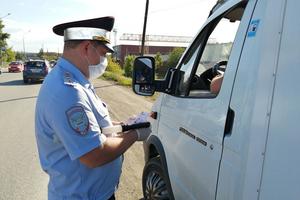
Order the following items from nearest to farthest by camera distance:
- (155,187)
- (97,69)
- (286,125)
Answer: (286,125), (97,69), (155,187)

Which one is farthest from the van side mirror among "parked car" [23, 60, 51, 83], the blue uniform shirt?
"parked car" [23, 60, 51, 83]

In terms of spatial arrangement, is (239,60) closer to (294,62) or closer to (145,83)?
(294,62)

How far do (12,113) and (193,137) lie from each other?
10.1 meters

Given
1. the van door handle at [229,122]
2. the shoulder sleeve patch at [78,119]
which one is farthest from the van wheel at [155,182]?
the shoulder sleeve patch at [78,119]

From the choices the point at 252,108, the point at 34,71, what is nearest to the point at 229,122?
the point at 252,108

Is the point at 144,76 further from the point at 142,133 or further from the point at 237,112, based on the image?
the point at 237,112

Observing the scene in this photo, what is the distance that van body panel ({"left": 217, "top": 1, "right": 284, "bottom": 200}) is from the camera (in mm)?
1794

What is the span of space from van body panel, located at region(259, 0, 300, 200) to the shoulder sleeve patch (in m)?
0.96

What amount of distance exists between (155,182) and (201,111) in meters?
1.34

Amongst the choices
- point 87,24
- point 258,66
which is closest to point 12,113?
point 87,24

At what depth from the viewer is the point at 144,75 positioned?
3.09 m

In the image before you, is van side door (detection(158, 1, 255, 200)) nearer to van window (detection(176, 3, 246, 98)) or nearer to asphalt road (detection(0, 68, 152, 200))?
van window (detection(176, 3, 246, 98))

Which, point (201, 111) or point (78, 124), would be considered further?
point (201, 111)

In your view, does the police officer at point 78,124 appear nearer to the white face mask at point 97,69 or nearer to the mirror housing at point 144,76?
the white face mask at point 97,69
